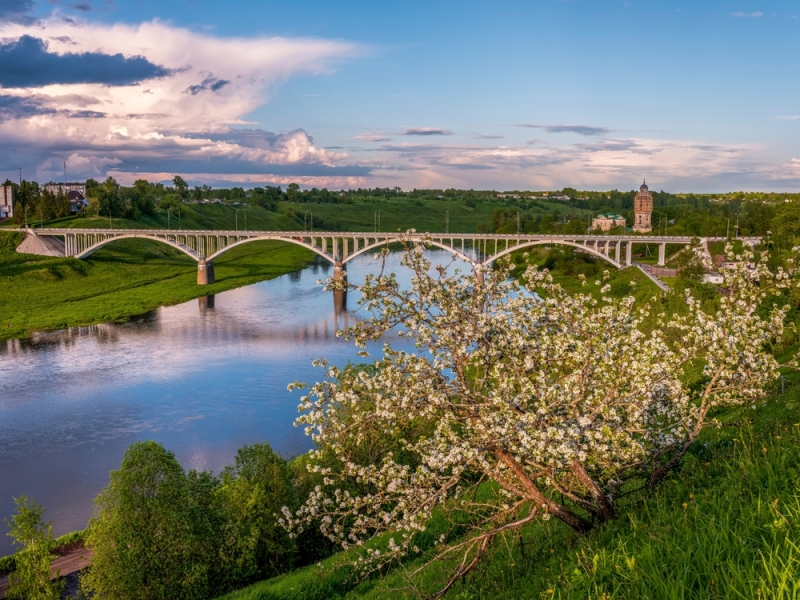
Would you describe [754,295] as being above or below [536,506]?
above

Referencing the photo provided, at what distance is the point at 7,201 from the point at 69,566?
315 ft

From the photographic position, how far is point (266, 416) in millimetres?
28453

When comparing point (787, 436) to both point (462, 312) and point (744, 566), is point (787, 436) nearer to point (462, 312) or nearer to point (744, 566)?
point (744, 566)

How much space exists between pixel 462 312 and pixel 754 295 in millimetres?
3626

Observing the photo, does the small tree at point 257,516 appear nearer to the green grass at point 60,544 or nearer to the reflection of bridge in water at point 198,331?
the green grass at point 60,544

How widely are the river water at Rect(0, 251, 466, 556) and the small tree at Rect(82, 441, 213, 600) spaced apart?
17.8ft

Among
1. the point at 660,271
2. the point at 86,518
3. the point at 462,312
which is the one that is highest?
the point at 462,312

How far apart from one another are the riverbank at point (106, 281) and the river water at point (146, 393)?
4.65m

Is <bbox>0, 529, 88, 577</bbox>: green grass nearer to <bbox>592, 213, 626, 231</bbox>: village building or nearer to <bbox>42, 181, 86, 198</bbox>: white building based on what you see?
<bbox>592, 213, 626, 231</bbox>: village building

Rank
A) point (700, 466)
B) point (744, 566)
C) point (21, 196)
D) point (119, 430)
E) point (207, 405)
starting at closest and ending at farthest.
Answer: point (744, 566)
point (700, 466)
point (119, 430)
point (207, 405)
point (21, 196)

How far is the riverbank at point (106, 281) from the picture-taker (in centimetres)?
5275

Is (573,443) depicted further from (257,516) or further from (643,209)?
(643,209)

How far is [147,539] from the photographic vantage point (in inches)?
581

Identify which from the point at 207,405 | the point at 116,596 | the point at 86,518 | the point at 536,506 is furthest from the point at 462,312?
the point at 207,405
